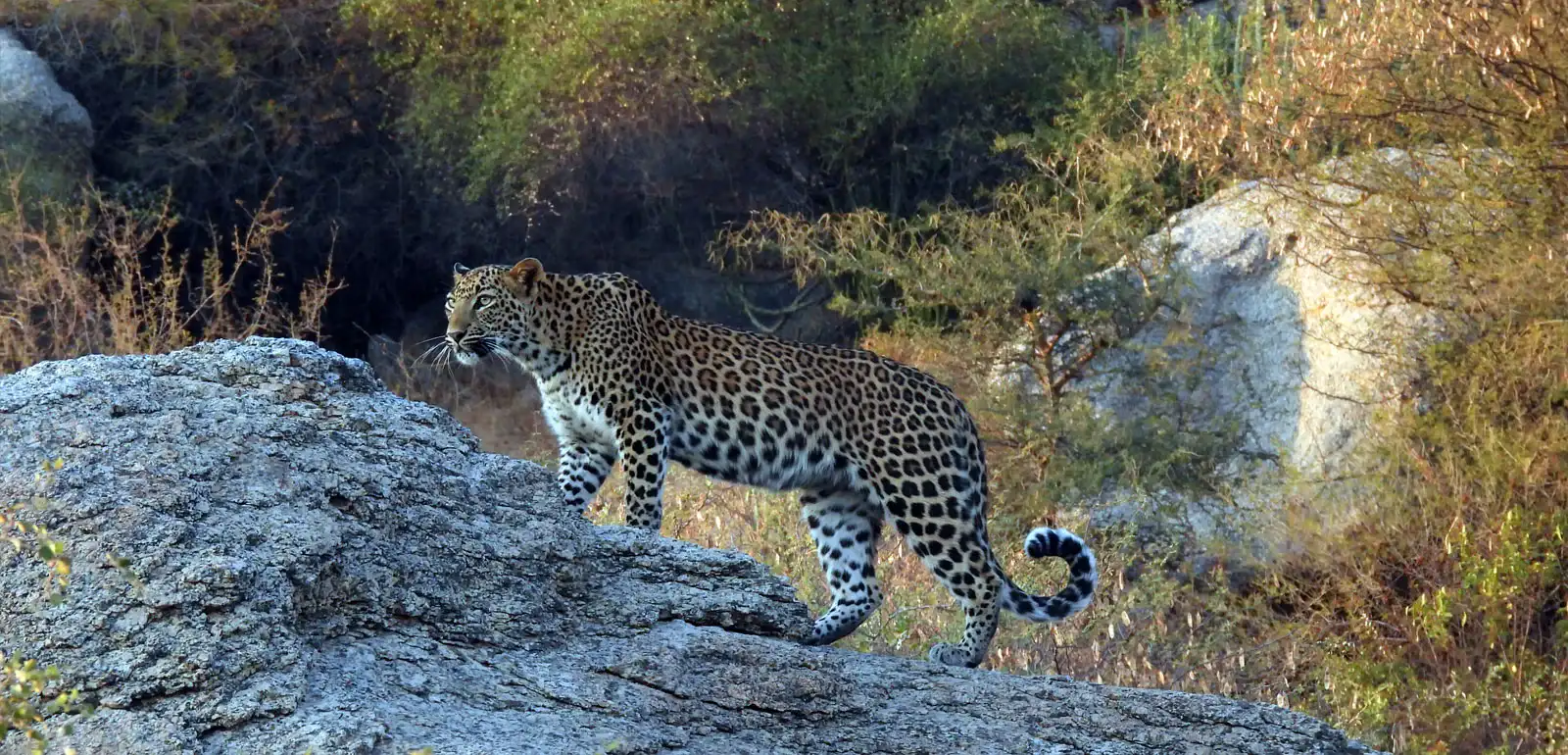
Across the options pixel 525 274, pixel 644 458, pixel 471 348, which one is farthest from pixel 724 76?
pixel 644 458

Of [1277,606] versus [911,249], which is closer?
[1277,606]

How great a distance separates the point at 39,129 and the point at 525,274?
9.84 meters

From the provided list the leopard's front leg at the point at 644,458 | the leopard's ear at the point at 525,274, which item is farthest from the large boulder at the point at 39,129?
the leopard's front leg at the point at 644,458

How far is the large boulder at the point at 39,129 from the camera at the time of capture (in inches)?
697

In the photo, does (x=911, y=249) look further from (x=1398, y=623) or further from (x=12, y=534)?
(x=12, y=534)

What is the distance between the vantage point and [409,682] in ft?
16.5

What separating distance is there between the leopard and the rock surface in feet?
7.71

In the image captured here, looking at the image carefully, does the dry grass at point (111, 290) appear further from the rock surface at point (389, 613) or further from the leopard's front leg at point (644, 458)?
the rock surface at point (389, 613)

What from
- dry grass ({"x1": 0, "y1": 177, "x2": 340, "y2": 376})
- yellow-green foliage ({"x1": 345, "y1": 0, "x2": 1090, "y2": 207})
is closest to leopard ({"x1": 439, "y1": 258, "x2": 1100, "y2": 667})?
dry grass ({"x1": 0, "y1": 177, "x2": 340, "y2": 376})

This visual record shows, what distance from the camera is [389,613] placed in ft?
17.1

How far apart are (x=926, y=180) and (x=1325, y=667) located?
8206 mm

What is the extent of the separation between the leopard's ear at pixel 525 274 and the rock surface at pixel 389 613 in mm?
3837

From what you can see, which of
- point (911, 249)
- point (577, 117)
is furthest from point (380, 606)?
point (577, 117)

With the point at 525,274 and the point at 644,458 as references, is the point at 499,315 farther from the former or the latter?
the point at 644,458
